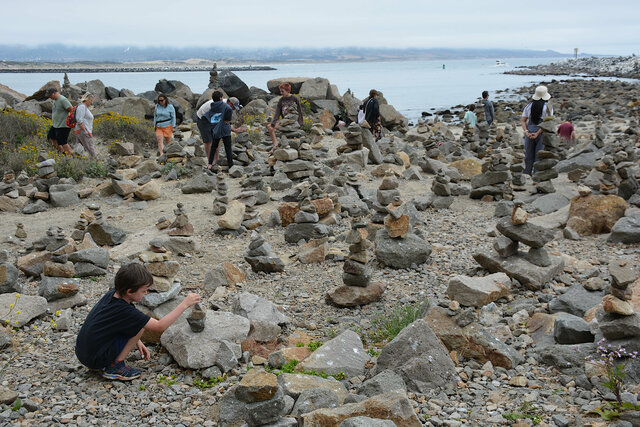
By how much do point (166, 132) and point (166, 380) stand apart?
1282 cm

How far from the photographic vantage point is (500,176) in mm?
12406

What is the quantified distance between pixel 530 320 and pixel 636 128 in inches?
780

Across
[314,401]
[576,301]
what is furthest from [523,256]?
[314,401]

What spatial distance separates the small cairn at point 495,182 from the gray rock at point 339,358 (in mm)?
7964

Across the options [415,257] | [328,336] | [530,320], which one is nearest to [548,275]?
[530,320]

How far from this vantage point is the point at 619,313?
496 cm

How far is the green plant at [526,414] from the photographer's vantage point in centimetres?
412

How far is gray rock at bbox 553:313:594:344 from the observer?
5297 mm

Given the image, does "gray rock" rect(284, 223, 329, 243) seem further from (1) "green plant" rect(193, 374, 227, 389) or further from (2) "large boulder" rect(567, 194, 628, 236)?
(1) "green plant" rect(193, 374, 227, 389)

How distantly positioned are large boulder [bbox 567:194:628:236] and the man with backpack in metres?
12.2

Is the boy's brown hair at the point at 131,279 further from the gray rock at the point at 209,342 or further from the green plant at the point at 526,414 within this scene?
the green plant at the point at 526,414

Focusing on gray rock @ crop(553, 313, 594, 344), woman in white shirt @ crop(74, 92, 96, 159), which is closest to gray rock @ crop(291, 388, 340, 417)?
gray rock @ crop(553, 313, 594, 344)

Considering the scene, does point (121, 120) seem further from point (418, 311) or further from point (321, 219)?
point (418, 311)

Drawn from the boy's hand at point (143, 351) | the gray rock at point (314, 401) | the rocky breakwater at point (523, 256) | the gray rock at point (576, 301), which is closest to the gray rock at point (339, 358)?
the gray rock at point (314, 401)
